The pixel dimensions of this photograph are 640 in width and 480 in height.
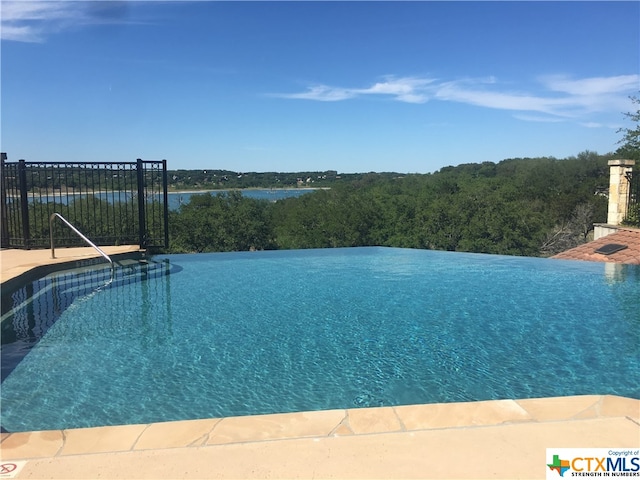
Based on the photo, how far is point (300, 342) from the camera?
500cm

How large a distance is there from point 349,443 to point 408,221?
28104mm

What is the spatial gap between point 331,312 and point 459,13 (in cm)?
1237

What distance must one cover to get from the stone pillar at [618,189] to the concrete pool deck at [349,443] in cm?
1073

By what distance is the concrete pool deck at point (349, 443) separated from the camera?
2291 millimetres

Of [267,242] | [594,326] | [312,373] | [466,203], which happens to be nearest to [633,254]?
[594,326]

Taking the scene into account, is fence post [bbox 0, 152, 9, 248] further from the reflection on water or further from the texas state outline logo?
the texas state outline logo

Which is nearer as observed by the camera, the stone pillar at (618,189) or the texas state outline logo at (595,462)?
the texas state outline logo at (595,462)

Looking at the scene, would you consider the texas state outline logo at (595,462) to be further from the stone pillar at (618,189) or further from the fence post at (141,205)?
the stone pillar at (618,189)

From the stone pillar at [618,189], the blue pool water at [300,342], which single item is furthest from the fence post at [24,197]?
the stone pillar at [618,189]

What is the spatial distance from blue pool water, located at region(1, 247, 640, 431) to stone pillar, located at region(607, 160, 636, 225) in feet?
13.4

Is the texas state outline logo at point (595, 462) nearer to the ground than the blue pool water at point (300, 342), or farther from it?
farther from it

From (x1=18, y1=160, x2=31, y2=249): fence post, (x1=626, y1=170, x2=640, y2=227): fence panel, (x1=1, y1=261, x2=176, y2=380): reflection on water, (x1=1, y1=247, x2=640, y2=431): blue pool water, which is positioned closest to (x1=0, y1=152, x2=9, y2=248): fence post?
(x1=18, y1=160, x2=31, y2=249): fence post

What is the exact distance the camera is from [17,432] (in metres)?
2.98

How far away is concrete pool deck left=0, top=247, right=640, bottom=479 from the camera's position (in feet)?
7.52
